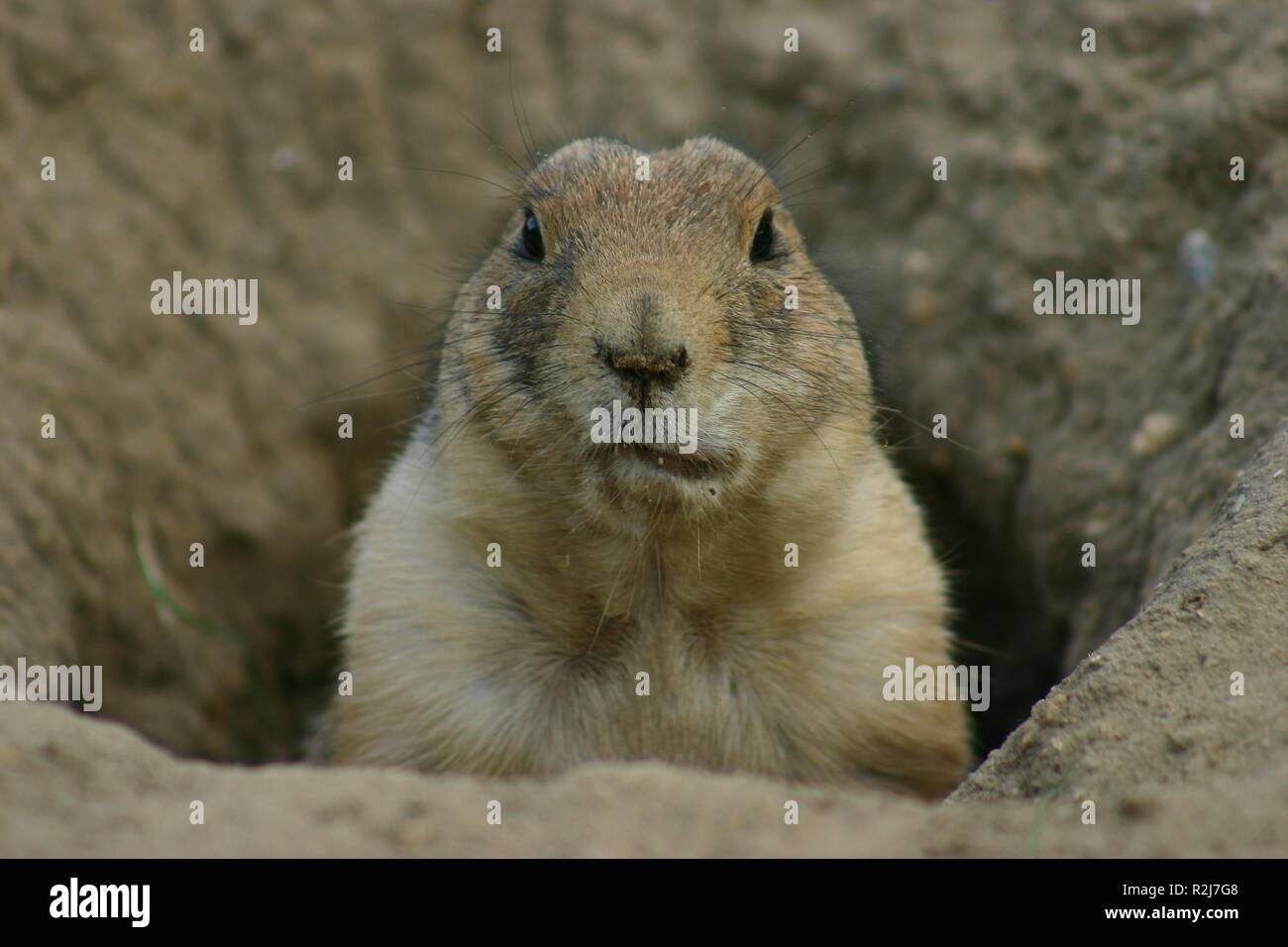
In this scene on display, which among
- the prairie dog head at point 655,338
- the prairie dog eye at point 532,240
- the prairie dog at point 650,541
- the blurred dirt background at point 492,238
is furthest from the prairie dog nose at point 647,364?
the blurred dirt background at point 492,238

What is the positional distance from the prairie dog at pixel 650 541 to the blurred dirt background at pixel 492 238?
2.56 ft

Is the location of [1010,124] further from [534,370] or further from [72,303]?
[72,303]

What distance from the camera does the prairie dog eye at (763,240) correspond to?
499cm

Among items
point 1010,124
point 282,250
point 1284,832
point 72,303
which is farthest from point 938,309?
point 1284,832

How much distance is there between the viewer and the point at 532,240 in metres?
5.00

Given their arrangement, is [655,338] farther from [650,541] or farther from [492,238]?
[492,238]

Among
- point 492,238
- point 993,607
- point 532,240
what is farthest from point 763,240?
point 993,607

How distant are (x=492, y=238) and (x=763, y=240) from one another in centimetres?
144

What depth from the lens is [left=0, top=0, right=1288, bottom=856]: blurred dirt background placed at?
6.02 metres

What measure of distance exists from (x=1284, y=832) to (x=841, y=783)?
232cm

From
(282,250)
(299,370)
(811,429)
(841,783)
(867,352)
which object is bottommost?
(841,783)

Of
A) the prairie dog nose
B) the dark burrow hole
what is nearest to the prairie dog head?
the prairie dog nose

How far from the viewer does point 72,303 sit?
23.1 ft

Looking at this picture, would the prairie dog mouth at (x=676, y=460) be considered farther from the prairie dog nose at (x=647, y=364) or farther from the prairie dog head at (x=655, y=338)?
the prairie dog nose at (x=647, y=364)
